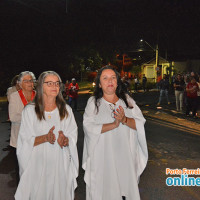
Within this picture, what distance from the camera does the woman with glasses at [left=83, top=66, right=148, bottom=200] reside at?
129 inches

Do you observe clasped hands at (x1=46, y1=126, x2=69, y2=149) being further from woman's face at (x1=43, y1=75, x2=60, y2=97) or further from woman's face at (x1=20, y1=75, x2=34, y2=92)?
woman's face at (x1=20, y1=75, x2=34, y2=92)

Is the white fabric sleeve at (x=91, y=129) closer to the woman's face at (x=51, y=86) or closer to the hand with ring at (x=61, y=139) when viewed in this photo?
the hand with ring at (x=61, y=139)

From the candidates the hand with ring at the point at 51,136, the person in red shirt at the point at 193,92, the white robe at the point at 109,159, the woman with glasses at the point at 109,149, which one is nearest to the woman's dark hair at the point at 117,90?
the woman with glasses at the point at 109,149

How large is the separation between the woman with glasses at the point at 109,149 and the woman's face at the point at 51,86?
0.47m

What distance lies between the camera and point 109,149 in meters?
3.27

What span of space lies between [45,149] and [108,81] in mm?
1125

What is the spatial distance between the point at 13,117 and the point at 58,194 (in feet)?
5.38

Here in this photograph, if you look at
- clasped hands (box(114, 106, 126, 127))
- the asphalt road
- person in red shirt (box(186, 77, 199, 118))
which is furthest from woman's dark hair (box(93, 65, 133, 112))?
person in red shirt (box(186, 77, 199, 118))

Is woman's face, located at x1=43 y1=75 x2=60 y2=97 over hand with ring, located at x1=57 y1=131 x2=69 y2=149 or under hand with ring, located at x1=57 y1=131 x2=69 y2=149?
over

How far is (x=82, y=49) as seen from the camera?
30.2 m

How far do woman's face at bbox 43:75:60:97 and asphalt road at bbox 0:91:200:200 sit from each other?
1953 mm

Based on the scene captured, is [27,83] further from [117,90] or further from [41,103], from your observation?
[117,90]

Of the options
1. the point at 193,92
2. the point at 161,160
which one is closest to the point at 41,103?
the point at 161,160

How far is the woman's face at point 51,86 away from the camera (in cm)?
322
